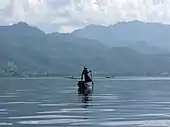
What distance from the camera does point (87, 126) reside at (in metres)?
33.6

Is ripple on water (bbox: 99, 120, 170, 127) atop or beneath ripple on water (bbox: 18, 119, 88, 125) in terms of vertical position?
beneath

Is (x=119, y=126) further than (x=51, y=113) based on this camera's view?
No

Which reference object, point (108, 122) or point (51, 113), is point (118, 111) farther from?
point (108, 122)

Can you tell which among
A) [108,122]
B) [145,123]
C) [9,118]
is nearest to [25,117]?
[9,118]

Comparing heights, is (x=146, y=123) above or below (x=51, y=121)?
below

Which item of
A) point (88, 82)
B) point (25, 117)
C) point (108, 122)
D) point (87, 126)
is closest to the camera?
point (87, 126)

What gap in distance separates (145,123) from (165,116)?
574cm

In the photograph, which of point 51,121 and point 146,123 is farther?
point 51,121

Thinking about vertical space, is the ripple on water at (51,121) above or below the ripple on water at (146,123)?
above

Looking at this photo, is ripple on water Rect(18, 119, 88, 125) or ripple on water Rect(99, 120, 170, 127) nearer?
ripple on water Rect(99, 120, 170, 127)

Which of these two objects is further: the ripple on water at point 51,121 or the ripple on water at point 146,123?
the ripple on water at point 51,121

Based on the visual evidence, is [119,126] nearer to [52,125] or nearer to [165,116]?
[52,125]

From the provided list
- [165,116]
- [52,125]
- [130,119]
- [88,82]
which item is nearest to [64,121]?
[52,125]

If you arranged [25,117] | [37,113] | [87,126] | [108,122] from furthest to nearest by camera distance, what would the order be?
[37,113]
[25,117]
[108,122]
[87,126]
